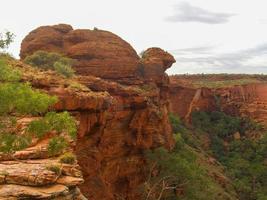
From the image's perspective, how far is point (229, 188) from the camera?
44406 millimetres

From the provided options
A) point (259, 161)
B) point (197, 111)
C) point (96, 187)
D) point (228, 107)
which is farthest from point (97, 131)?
point (228, 107)

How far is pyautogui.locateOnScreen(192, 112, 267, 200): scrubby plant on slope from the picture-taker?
152 ft

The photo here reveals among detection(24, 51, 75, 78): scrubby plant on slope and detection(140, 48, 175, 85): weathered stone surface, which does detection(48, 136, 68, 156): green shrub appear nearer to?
detection(24, 51, 75, 78): scrubby plant on slope

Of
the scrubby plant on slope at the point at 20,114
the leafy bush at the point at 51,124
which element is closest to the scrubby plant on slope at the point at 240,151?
the leafy bush at the point at 51,124

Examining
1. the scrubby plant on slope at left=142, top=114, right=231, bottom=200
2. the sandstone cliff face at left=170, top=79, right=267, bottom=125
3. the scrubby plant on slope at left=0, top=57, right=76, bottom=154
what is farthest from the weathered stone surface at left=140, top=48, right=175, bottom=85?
the scrubby plant on slope at left=0, top=57, right=76, bottom=154

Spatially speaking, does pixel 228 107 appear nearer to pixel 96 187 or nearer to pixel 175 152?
pixel 175 152

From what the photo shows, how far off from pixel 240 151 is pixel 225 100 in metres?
17.0

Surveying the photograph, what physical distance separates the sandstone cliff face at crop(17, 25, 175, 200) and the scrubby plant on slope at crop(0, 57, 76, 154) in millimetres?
7173

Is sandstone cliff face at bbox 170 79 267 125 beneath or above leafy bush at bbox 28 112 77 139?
beneath

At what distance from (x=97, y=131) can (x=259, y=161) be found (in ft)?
113

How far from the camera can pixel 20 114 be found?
48.2ft

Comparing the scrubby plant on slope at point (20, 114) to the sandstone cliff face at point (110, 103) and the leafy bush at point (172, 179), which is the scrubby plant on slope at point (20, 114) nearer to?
the sandstone cliff face at point (110, 103)

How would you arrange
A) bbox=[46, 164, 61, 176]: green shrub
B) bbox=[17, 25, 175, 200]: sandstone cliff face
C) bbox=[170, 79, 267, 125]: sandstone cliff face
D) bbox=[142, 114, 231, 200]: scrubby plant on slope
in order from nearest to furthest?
bbox=[46, 164, 61, 176]: green shrub, bbox=[17, 25, 175, 200]: sandstone cliff face, bbox=[142, 114, 231, 200]: scrubby plant on slope, bbox=[170, 79, 267, 125]: sandstone cliff face

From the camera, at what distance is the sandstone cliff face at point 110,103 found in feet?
80.0
